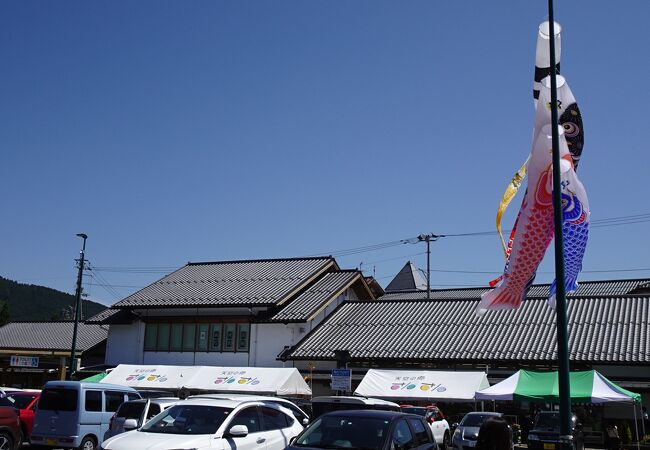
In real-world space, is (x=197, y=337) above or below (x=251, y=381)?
above

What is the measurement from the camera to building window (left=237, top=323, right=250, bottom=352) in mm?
32906

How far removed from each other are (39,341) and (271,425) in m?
34.7

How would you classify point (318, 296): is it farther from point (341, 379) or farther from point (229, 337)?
point (341, 379)

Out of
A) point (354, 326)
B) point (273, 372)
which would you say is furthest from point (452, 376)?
point (354, 326)

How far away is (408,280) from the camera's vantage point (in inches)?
2662

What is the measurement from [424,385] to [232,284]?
15.9 meters

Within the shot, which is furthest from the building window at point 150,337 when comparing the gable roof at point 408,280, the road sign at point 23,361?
the gable roof at point 408,280

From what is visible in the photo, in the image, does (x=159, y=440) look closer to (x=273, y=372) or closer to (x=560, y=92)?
(x=560, y=92)

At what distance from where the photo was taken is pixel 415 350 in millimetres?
28656

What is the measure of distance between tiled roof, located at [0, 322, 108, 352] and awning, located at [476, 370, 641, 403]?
2633 cm

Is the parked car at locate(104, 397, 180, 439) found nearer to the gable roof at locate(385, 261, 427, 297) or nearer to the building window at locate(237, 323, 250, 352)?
the building window at locate(237, 323, 250, 352)

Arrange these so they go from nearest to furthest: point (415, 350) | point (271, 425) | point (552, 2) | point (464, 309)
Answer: point (271, 425)
point (552, 2)
point (415, 350)
point (464, 309)

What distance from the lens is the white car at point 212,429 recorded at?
10305 millimetres

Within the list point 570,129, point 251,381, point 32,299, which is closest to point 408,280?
point 251,381
